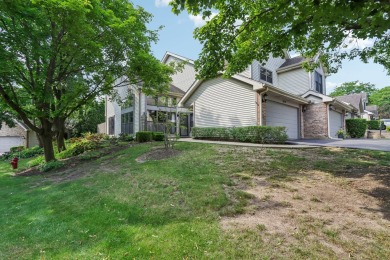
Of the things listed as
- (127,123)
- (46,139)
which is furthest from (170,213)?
(127,123)

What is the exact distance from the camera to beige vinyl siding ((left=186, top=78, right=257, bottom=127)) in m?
13.8

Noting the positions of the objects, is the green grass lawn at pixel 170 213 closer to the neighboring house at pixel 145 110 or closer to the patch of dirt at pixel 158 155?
the patch of dirt at pixel 158 155

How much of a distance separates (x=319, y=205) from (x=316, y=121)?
1523cm

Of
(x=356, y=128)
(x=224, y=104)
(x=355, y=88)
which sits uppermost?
(x=355, y=88)

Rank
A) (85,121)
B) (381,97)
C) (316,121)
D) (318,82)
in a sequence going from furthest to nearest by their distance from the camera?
(381,97) → (85,121) → (318,82) → (316,121)

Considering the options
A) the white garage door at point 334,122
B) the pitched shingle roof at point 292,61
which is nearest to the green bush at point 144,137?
the pitched shingle roof at point 292,61

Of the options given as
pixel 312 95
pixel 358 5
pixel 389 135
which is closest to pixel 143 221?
pixel 358 5

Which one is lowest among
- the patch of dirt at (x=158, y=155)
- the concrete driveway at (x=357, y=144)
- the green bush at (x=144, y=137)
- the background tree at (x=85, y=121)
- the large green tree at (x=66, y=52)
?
the patch of dirt at (x=158, y=155)

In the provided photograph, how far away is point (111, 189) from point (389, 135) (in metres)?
27.8

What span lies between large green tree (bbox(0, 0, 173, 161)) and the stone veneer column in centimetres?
1172

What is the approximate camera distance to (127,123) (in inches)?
827

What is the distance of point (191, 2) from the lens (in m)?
3.94

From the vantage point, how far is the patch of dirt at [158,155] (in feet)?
29.9

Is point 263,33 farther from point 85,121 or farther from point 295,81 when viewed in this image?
point 85,121
